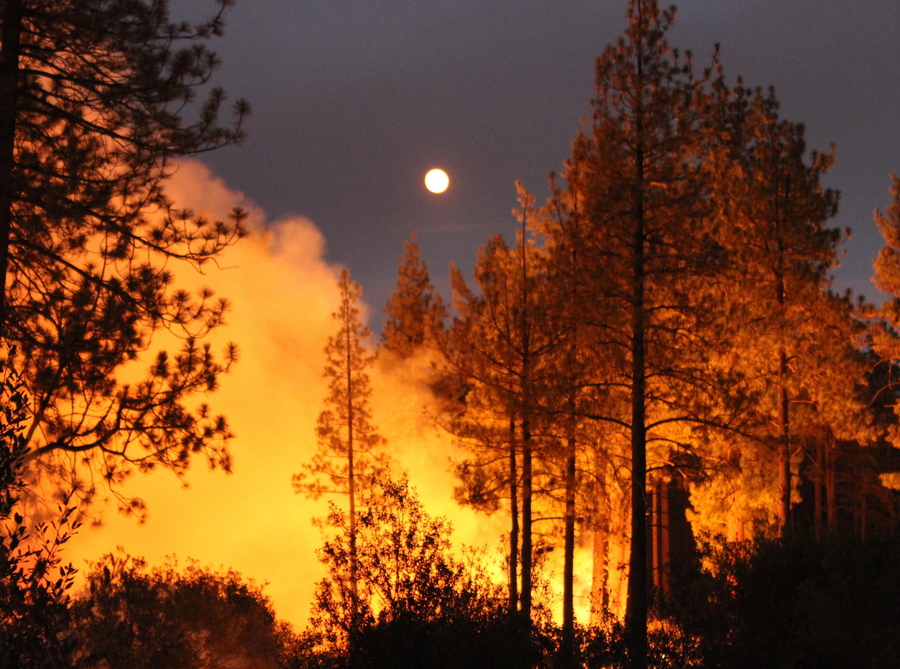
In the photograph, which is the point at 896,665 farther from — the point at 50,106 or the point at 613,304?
the point at 50,106

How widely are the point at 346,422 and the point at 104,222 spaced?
2102 cm

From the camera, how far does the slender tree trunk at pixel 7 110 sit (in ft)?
26.8

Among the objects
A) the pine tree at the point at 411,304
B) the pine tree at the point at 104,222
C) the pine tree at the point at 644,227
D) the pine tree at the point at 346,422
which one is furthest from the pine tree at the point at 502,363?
the pine tree at the point at 411,304

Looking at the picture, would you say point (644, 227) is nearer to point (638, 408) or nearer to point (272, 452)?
point (638, 408)

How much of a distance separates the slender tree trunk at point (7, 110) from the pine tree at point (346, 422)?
20.9 m

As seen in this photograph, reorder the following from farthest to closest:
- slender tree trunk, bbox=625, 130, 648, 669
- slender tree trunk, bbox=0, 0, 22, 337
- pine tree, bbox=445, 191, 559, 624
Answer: pine tree, bbox=445, 191, 559, 624 → slender tree trunk, bbox=625, 130, 648, 669 → slender tree trunk, bbox=0, 0, 22, 337

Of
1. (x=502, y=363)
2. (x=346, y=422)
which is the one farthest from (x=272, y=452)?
(x=502, y=363)

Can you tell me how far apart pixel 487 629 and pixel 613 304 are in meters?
8.38

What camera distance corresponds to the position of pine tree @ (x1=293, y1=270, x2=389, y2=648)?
2903cm

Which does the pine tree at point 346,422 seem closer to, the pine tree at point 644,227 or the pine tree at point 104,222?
the pine tree at point 644,227

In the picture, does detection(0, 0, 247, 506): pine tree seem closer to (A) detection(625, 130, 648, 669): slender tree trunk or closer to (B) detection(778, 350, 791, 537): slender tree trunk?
(A) detection(625, 130, 648, 669): slender tree trunk

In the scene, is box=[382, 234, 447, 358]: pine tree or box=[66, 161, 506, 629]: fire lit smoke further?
box=[382, 234, 447, 358]: pine tree

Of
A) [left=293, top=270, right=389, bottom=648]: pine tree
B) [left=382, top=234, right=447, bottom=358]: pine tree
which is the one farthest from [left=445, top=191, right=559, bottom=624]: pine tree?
[left=382, top=234, right=447, bottom=358]: pine tree

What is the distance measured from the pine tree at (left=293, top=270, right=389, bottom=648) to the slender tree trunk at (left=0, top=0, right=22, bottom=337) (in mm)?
20935
